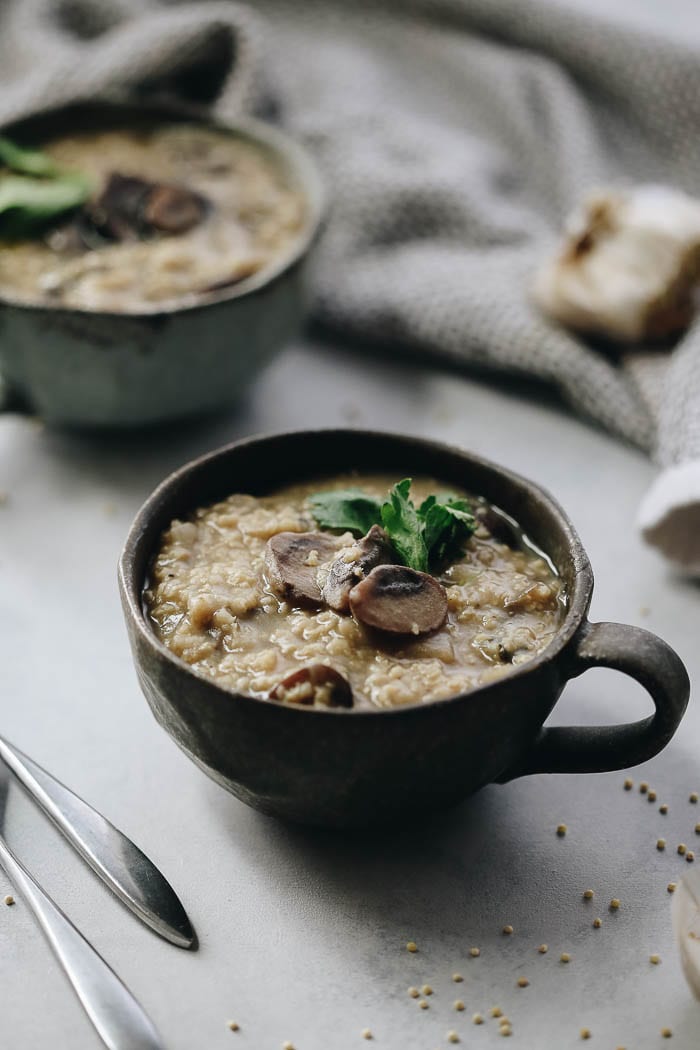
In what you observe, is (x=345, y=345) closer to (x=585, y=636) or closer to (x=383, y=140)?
(x=383, y=140)

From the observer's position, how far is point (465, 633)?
1.67 meters

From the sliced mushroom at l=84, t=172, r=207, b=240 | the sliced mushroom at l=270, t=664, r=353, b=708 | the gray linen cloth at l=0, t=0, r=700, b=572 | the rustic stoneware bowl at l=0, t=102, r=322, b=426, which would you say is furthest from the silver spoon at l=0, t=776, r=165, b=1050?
the gray linen cloth at l=0, t=0, r=700, b=572

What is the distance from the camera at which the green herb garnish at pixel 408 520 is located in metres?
1.74

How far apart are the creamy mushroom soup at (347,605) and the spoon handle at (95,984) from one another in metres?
0.36

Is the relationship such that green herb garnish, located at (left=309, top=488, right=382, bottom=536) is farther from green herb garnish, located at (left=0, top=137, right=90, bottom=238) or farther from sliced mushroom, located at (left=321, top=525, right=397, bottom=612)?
green herb garnish, located at (left=0, top=137, right=90, bottom=238)

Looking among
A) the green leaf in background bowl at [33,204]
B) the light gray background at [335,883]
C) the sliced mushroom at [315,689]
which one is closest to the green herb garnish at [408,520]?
the sliced mushroom at [315,689]

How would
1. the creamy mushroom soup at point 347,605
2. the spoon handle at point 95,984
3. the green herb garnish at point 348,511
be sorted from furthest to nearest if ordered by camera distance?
1. the green herb garnish at point 348,511
2. the creamy mushroom soup at point 347,605
3. the spoon handle at point 95,984

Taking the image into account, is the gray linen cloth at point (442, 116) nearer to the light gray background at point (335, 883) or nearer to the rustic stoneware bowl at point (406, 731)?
the light gray background at point (335, 883)

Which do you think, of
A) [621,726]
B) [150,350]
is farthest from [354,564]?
[150,350]

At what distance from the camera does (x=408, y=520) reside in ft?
5.76

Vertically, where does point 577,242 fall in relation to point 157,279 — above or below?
above

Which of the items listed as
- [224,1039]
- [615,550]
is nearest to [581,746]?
[224,1039]

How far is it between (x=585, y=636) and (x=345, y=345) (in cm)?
157

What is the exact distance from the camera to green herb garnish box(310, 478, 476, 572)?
1.74 meters
